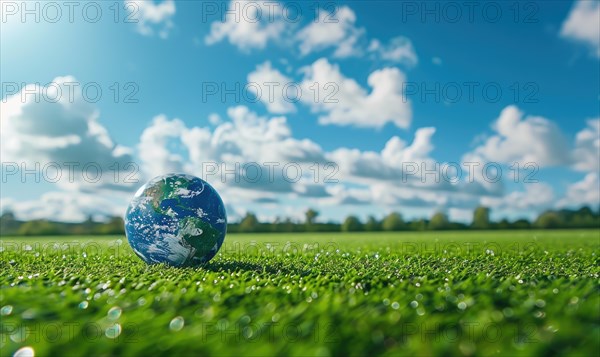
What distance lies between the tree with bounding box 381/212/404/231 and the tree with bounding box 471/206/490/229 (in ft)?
32.0

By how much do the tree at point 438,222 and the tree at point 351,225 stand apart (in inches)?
382

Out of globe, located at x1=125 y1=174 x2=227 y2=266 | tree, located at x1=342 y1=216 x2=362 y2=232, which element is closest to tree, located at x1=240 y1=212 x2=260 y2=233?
tree, located at x1=342 y1=216 x2=362 y2=232

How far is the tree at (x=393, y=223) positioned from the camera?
63.9 metres

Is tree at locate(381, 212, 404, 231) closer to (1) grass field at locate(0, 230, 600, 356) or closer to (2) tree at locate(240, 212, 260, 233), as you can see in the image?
(2) tree at locate(240, 212, 260, 233)

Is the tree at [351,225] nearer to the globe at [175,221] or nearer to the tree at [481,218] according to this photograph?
the tree at [481,218]

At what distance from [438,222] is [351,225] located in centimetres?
1263

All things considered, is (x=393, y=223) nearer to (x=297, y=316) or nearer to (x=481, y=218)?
(x=481, y=218)

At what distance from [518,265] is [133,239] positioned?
8.45 meters

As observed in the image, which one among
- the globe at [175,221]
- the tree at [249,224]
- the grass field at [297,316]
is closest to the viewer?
the grass field at [297,316]

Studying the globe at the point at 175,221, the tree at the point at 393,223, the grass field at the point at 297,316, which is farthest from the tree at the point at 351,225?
the grass field at the point at 297,316

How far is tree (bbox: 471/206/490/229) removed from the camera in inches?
2483

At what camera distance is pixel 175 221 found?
30.5 ft

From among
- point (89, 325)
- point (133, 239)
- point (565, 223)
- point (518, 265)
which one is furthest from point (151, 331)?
point (565, 223)

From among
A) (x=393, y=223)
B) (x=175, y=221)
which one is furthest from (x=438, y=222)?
(x=175, y=221)
